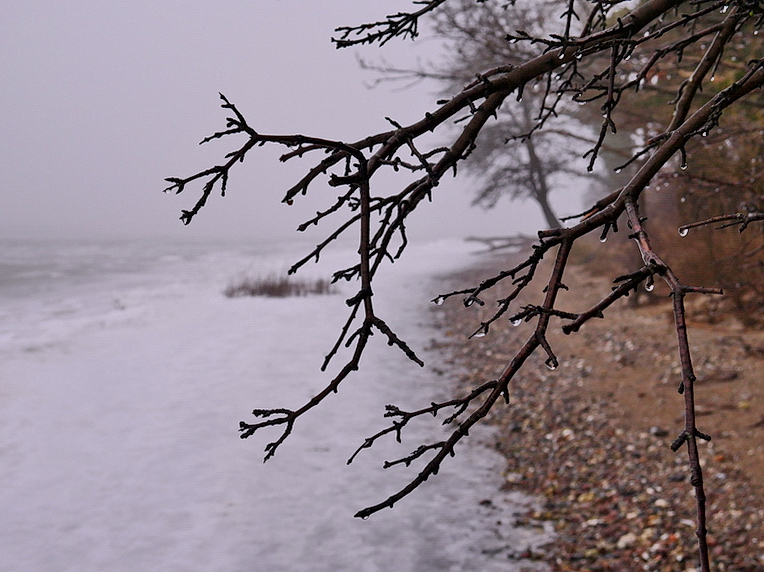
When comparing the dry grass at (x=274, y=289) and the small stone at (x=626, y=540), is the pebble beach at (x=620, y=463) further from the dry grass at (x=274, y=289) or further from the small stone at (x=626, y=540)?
the dry grass at (x=274, y=289)

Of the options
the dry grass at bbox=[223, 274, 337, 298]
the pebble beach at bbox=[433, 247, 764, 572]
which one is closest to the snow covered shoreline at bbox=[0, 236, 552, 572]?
the pebble beach at bbox=[433, 247, 764, 572]

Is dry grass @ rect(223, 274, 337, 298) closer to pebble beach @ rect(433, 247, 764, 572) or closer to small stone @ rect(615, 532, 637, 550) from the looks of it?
pebble beach @ rect(433, 247, 764, 572)

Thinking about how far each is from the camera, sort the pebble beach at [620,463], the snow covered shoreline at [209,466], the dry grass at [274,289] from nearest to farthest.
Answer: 1. the pebble beach at [620,463]
2. the snow covered shoreline at [209,466]
3. the dry grass at [274,289]

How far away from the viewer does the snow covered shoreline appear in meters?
3.83

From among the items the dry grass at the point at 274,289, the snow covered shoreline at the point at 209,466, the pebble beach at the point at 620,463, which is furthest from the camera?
the dry grass at the point at 274,289

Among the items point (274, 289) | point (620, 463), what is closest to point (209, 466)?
point (620, 463)

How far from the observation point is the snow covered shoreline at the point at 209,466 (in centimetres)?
383

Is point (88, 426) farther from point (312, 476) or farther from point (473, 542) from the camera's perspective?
point (473, 542)

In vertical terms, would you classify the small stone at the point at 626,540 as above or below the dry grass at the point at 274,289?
below

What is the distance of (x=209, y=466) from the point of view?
5047 mm

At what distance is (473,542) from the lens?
152 inches

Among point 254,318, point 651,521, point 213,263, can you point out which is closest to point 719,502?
point 651,521

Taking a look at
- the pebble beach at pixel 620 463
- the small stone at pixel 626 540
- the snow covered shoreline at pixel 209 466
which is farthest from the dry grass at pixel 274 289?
the small stone at pixel 626 540

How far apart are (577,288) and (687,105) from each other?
11.2m
